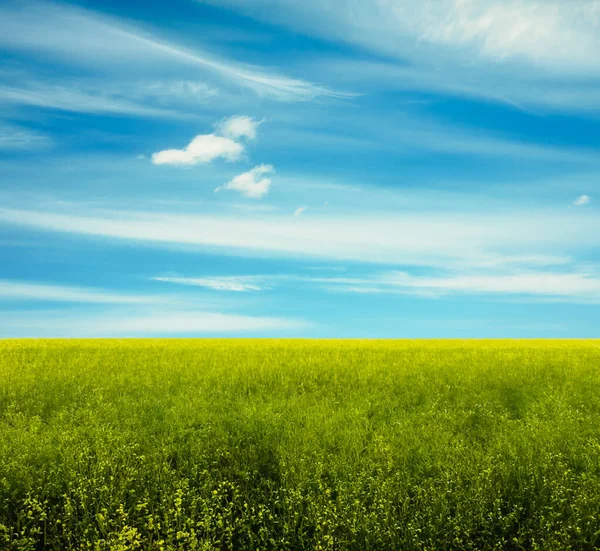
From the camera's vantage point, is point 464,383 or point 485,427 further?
point 464,383

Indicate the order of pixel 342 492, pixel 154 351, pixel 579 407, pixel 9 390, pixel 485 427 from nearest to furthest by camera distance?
pixel 342 492
pixel 485 427
pixel 579 407
pixel 9 390
pixel 154 351

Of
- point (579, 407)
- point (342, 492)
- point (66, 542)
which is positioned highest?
point (579, 407)

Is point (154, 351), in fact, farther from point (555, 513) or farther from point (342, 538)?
point (555, 513)

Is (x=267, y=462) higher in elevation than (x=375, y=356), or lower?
lower

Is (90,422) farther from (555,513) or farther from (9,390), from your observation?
(555,513)

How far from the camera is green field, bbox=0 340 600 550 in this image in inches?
306

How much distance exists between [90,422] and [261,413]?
12.0ft

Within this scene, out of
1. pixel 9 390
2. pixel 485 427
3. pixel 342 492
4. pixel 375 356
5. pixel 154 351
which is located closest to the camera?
pixel 342 492

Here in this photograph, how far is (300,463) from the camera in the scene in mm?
9125

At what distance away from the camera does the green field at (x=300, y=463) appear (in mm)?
7766

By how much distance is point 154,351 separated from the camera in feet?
69.8

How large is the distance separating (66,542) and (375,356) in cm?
1284

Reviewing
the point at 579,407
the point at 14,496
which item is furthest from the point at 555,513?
the point at 14,496

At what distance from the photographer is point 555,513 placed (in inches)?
303
